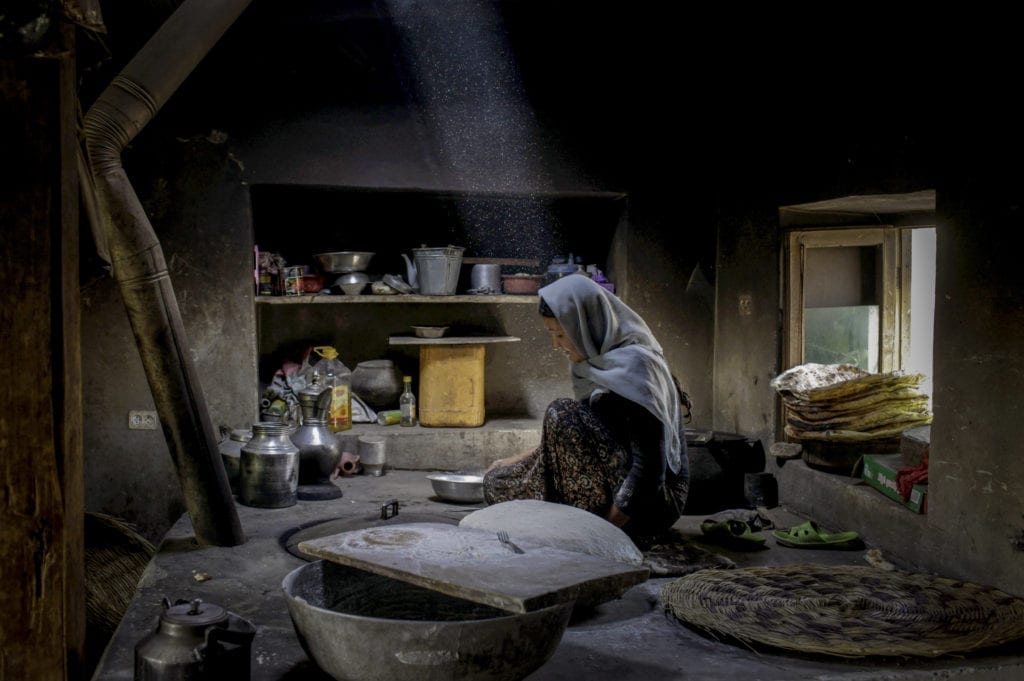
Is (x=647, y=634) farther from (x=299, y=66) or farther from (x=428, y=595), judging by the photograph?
(x=299, y=66)

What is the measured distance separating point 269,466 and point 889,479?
293 centimetres

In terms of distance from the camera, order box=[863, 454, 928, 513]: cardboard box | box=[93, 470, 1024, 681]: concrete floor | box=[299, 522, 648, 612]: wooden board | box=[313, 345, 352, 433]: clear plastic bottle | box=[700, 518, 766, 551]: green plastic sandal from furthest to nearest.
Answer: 1. box=[313, 345, 352, 433]: clear plastic bottle
2. box=[700, 518, 766, 551]: green plastic sandal
3. box=[863, 454, 928, 513]: cardboard box
4. box=[93, 470, 1024, 681]: concrete floor
5. box=[299, 522, 648, 612]: wooden board

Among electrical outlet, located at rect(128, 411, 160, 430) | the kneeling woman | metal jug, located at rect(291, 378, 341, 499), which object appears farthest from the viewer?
electrical outlet, located at rect(128, 411, 160, 430)

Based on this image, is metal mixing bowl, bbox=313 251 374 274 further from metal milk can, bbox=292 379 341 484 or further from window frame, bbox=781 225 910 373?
window frame, bbox=781 225 910 373

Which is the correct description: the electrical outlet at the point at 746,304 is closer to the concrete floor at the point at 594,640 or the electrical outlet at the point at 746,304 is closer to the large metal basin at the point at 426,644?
the concrete floor at the point at 594,640

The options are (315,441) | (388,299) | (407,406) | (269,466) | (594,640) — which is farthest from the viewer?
(407,406)

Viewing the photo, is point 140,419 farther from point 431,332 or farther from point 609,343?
point 609,343

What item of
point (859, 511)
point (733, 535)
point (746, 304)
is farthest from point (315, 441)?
point (859, 511)

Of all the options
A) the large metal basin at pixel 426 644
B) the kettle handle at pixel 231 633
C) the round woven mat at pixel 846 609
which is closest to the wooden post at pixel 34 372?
the kettle handle at pixel 231 633

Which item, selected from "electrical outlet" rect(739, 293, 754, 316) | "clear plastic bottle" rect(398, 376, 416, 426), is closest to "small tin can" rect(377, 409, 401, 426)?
"clear plastic bottle" rect(398, 376, 416, 426)

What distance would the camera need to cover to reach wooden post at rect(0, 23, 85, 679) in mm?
2021

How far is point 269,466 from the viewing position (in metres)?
4.13

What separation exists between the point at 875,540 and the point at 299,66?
420 cm

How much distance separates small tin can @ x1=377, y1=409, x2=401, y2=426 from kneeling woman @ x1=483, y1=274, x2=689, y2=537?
74.3 inches
